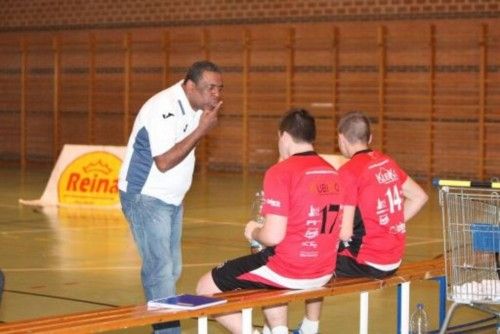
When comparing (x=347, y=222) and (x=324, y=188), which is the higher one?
(x=324, y=188)

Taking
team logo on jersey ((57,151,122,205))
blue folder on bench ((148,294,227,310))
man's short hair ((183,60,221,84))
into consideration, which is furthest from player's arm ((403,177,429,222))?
team logo on jersey ((57,151,122,205))

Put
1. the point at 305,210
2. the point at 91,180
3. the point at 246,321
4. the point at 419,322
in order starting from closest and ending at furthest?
1. the point at 246,321
2. the point at 305,210
3. the point at 419,322
4. the point at 91,180

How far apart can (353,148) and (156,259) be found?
146cm

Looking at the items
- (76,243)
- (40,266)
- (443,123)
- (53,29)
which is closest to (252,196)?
(443,123)

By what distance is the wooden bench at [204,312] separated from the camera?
5531 mm

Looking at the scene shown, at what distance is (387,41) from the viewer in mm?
22641

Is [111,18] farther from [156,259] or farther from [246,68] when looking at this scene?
[156,259]

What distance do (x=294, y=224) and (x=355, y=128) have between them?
1096 millimetres

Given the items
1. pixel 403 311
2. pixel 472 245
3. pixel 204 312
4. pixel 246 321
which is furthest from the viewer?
pixel 403 311

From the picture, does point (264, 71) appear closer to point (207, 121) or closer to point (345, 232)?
point (345, 232)

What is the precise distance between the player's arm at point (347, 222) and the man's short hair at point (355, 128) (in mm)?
564

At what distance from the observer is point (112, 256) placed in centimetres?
1234

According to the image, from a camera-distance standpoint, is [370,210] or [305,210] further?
[370,210]

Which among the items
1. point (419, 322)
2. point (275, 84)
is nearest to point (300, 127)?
point (419, 322)
